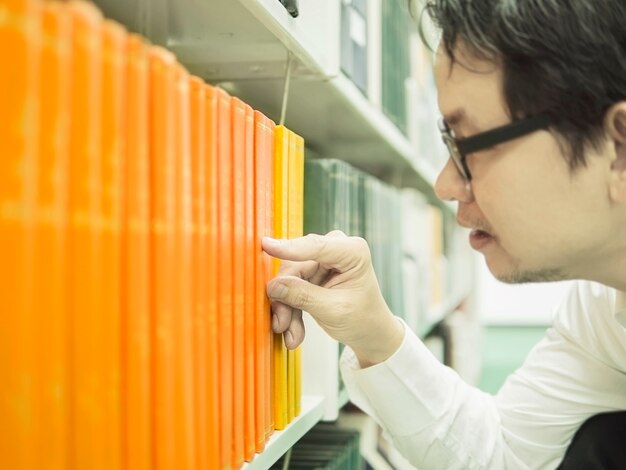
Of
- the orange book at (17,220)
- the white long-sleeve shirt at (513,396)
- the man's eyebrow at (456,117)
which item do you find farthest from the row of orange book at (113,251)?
the white long-sleeve shirt at (513,396)

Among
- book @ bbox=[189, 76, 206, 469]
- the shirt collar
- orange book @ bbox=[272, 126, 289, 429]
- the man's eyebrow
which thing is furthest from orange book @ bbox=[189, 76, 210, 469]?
the shirt collar

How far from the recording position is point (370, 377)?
1.04 meters

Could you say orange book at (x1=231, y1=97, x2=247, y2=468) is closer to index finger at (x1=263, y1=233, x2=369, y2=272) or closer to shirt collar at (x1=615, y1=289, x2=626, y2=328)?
index finger at (x1=263, y1=233, x2=369, y2=272)

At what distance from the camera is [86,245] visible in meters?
0.40

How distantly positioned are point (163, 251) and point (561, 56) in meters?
0.59

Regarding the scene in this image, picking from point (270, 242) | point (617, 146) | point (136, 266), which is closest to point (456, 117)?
point (617, 146)

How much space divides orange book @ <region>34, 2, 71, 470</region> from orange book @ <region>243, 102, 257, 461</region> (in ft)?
0.91

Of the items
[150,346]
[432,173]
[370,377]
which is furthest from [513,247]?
[432,173]

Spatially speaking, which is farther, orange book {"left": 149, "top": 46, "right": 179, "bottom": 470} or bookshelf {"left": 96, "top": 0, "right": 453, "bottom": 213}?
bookshelf {"left": 96, "top": 0, "right": 453, "bottom": 213}

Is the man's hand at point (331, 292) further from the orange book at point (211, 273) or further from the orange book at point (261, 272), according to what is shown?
the orange book at point (211, 273)

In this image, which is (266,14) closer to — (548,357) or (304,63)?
(304,63)

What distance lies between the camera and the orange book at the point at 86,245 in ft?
1.27

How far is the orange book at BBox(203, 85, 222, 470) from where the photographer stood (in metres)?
0.55

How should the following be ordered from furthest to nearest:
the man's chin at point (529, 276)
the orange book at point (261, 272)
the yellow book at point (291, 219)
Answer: the man's chin at point (529, 276) < the yellow book at point (291, 219) < the orange book at point (261, 272)
